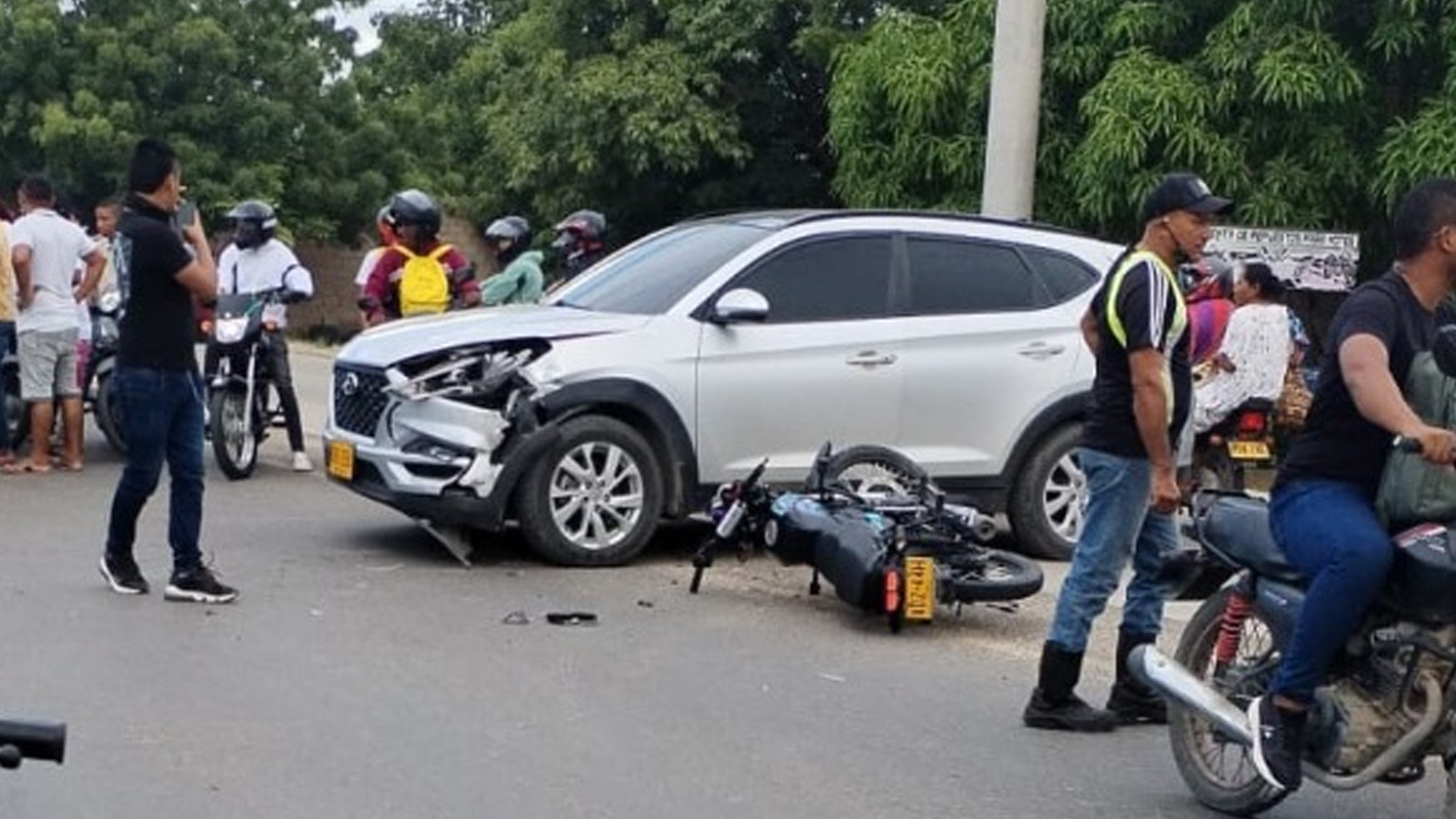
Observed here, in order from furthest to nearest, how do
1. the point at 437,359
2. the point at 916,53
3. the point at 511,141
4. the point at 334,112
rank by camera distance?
the point at 334,112 → the point at 511,141 → the point at 916,53 → the point at 437,359

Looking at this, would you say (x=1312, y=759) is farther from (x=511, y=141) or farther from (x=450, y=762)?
(x=511, y=141)

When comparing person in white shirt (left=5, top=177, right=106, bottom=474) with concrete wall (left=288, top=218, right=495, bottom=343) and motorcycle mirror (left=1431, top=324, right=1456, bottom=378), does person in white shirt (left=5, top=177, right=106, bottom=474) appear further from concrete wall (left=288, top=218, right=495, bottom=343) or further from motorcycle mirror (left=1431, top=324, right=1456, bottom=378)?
concrete wall (left=288, top=218, right=495, bottom=343)

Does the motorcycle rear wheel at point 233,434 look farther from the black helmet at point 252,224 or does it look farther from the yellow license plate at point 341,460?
the yellow license plate at point 341,460

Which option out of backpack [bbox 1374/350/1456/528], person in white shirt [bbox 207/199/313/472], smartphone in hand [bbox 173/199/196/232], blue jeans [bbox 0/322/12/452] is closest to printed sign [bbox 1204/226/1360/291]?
person in white shirt [bbox 207/199/313/472]

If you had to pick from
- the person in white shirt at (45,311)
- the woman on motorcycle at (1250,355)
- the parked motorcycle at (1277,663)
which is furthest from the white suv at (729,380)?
the parked motorcycle at (1277,663)

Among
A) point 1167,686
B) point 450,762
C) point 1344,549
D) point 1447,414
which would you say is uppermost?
point 1447,414

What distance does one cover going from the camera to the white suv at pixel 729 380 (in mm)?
10391

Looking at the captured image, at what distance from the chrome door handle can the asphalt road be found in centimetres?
157

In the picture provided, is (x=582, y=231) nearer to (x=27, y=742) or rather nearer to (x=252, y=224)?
(x=252, y=224)

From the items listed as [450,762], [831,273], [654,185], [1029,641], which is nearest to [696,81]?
[654,185]

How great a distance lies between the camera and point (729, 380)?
1074 centimetres

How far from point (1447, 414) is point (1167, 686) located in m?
1.19

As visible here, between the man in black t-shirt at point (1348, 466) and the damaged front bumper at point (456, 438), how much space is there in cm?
481

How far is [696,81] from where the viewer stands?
22.2m
